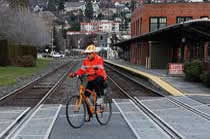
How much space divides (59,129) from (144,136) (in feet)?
7.01

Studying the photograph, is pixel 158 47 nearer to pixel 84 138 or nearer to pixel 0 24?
pixel 0 24

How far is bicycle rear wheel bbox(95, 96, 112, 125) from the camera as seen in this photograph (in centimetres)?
1288

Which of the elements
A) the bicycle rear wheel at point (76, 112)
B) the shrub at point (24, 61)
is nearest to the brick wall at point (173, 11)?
the shrub at point (24, 61)

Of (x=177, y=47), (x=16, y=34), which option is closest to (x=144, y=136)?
(x=177, y=47)

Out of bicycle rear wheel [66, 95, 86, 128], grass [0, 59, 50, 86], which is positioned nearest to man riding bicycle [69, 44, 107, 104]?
bicycle rear wheel [66, 95, 86, 128]

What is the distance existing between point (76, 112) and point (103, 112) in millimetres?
920

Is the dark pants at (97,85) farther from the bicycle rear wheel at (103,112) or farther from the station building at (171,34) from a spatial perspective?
the station building at (171,34)

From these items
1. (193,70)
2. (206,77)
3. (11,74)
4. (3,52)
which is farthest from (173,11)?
(206,77)

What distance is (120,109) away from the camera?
16.6m

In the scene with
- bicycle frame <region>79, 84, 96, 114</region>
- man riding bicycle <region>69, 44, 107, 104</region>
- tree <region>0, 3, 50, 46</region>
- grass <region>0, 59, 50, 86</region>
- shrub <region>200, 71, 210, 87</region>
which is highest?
tree <region>0, 3, 50, 46</region>

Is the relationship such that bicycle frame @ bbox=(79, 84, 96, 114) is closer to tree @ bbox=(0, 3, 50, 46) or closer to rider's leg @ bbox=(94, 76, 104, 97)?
rider's leg @ bbox=(94, 76, 104, 97)

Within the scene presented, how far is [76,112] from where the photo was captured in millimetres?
12359

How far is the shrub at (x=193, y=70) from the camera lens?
1150 inches

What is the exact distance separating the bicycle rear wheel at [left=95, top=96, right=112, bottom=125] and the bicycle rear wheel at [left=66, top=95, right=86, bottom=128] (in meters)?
0.46
